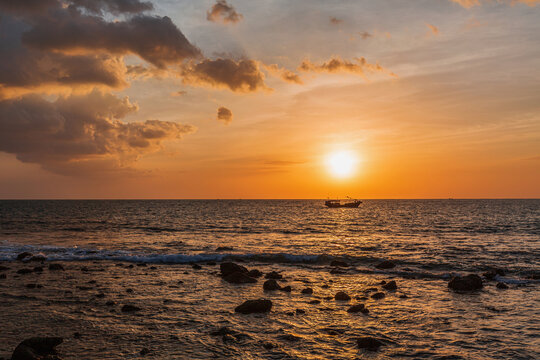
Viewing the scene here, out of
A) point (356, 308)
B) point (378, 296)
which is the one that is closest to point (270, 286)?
point (356, 308)

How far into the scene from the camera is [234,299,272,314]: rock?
17.8m

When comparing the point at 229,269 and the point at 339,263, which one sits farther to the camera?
the point at 339,263

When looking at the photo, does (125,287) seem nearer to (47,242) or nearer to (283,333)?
(283,333)

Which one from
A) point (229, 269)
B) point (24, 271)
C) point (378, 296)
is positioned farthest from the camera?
point (24, 271)

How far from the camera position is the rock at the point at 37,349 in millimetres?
11383

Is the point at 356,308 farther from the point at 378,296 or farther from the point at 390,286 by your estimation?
the point at 390,286

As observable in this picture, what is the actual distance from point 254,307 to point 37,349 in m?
9.33

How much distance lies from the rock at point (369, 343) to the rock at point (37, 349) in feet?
36.7

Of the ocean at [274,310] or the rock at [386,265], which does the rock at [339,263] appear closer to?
the ocean at [274,310]

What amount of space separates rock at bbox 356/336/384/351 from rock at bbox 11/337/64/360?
11190 millimetres

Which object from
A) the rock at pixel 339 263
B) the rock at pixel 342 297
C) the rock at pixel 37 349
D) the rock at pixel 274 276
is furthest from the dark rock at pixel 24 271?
the rock at pixel 339 263

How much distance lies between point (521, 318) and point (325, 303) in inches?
382

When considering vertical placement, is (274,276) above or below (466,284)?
below

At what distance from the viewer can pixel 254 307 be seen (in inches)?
704
